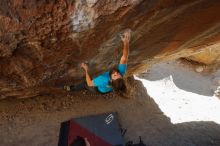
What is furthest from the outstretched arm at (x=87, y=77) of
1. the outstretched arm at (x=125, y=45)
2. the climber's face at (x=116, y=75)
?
the outstretched arm at (x=125, y=45)

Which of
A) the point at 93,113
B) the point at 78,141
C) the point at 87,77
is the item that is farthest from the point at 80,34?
the point at 93,113

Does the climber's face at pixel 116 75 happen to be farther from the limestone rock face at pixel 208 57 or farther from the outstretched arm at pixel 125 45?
the limestone rock face at pixel 208 57

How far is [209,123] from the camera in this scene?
393 inches

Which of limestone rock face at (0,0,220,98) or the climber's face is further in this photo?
the climber's face

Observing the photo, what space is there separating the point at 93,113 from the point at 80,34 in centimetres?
302

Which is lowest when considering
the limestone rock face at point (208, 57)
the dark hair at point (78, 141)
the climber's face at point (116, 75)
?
the dark hair at point (78, 141)

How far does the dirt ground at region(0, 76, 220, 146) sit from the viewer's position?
7.32m

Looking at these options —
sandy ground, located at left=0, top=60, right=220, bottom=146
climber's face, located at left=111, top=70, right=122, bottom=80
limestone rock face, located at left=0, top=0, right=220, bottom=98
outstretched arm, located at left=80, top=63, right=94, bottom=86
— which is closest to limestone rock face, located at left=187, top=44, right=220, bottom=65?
sandy ground, located at left=0, top=60, right=220, bottom=146

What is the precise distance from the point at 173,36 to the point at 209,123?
4.19 m

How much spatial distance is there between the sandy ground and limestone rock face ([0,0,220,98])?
43cm

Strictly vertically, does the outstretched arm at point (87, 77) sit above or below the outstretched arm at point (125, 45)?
below

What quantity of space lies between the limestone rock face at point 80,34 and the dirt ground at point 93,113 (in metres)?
0.47

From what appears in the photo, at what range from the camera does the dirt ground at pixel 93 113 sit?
24.0ft

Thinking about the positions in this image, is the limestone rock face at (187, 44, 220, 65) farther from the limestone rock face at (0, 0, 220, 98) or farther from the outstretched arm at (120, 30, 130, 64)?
the outstretched arm at (120, 30, 130, 64)
